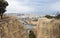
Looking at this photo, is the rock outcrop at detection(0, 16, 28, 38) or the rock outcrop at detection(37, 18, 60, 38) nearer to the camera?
the rock outcrop at detection(0, 16, 28, 38)

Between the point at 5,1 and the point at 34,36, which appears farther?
the point at 34,36

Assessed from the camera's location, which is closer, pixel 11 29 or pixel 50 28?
pixel 11 29

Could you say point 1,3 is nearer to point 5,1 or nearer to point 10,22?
point 5,1

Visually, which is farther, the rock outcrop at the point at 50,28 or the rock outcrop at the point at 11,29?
the rock outcrop at the point at 50,28

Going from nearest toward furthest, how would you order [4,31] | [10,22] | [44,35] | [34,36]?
[4,31]
[10,22]
[44,35]
[34,36]

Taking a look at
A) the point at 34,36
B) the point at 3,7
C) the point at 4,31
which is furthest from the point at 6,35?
the point at 34,36

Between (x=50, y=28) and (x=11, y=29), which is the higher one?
(x=11, y=29)

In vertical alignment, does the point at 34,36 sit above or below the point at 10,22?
below

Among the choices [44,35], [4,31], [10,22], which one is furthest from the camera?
[44,35]
